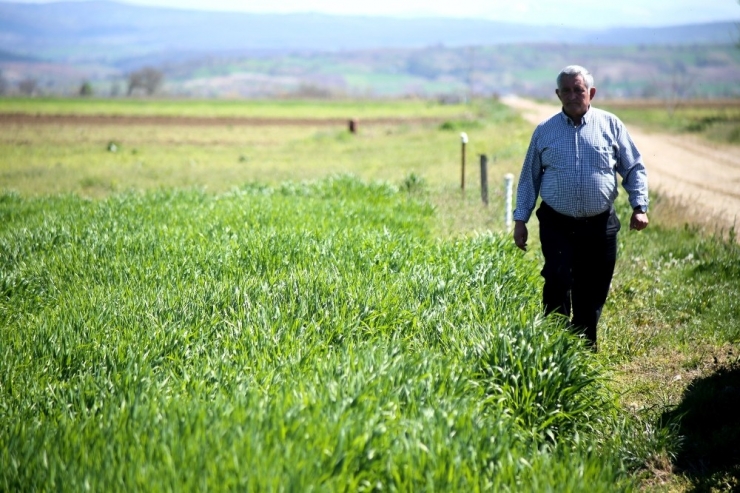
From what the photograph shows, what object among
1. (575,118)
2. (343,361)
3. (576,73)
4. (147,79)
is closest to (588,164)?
(575,118)

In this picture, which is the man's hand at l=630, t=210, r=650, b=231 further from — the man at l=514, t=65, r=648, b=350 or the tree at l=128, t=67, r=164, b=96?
the tree at l=128, t=67, r=164, b=96

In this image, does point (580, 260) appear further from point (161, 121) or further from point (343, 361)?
point (161, 121)

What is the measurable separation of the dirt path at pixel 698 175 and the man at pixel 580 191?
575 cm

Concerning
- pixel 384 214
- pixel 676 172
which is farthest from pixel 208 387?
pixel 676 172

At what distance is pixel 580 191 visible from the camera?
5926 mm

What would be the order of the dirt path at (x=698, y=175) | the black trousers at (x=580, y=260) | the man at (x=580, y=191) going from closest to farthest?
the man at (x=580, y=191), the black trousers at (x=580, y=260), the dirt path at (x=698, y=175)

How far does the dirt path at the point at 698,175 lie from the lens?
46.5 ft

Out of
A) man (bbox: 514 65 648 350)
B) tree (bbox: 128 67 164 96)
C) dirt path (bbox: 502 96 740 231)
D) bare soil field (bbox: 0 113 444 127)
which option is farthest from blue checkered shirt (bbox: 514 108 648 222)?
tree (bbox: 128 67 164 96)

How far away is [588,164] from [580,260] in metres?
0.80

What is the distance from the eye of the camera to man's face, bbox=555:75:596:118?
19.1ft

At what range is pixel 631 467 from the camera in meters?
4.79

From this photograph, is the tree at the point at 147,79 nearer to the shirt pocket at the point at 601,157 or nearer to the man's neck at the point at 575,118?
the man's neck at the point at 575,118

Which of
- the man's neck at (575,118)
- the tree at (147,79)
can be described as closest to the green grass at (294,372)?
→ the man's neck at (575,118)

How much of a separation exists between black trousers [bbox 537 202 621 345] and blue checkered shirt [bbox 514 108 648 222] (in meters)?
0.13
